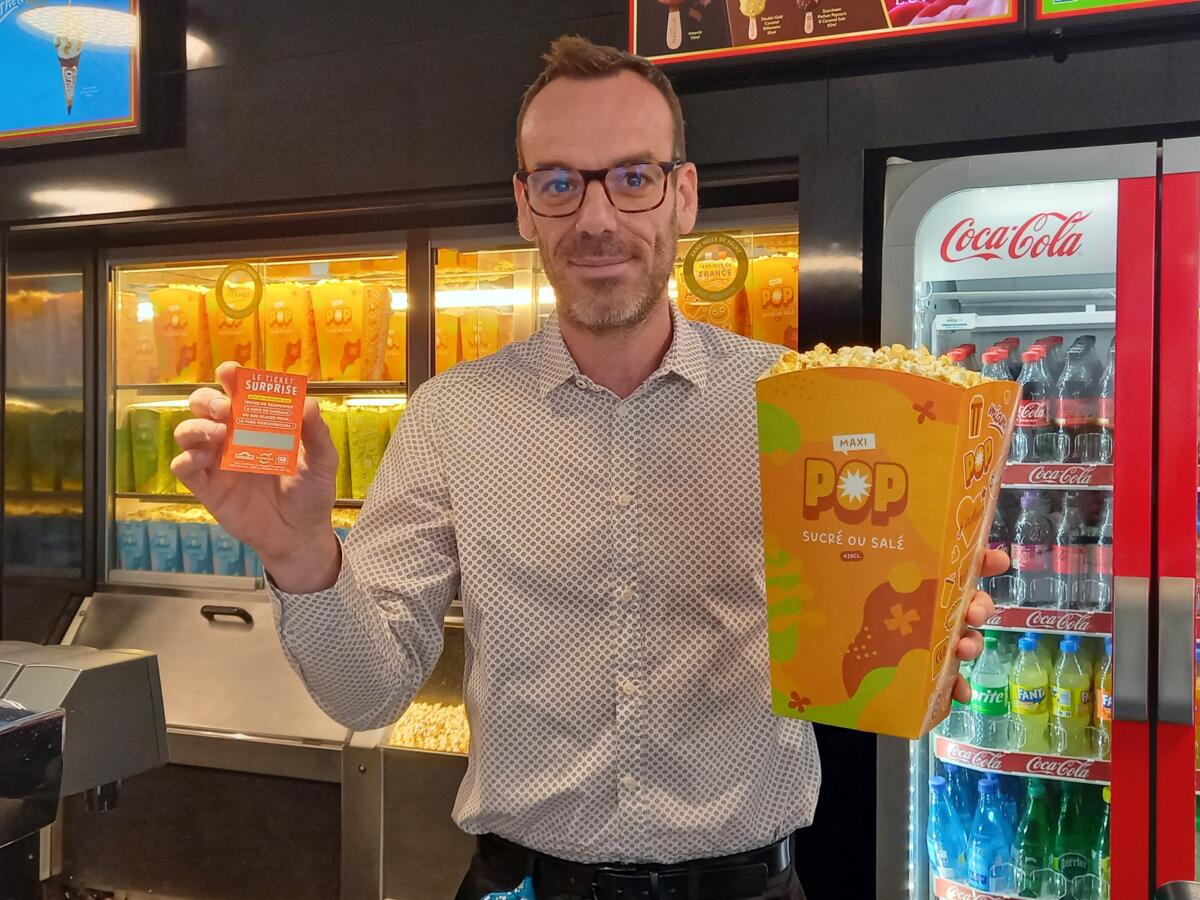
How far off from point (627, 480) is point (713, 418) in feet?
0.59

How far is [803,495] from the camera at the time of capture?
1.26 meters

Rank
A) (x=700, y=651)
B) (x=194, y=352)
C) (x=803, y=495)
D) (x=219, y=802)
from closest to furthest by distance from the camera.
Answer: (x=803, y=495) → (x=700, y=651) → (x=219, y=802) → (x=194, y=352)

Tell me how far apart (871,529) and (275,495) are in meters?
0.72

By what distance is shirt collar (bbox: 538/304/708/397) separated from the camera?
1665mm

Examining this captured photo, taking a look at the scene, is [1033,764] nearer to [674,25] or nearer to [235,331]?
[674,25]

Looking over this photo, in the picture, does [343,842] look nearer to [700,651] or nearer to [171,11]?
[700,651]

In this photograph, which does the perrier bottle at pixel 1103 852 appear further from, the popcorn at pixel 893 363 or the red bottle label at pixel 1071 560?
the popcorn at pixel 893 363

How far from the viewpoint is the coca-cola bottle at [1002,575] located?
2.47 meters

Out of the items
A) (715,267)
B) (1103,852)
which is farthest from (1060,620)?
(715,267)

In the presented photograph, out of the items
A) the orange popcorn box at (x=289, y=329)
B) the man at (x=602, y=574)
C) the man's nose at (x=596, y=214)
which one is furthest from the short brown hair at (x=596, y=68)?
the orange popcorn box at (x=289, y=329)

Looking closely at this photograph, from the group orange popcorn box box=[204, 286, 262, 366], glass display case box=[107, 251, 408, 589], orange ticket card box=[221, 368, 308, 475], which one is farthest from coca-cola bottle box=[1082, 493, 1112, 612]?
orange popcorn box box=[204, 286, 262, 366]

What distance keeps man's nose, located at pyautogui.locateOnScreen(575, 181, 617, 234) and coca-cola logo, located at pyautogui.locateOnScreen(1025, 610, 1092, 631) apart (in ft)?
4.56

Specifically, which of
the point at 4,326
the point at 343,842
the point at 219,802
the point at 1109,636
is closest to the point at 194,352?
the point at 4,326

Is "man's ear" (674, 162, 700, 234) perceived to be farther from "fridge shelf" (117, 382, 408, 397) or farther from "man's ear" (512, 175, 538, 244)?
"fridge shelf" (117, 382, 408, 397)
